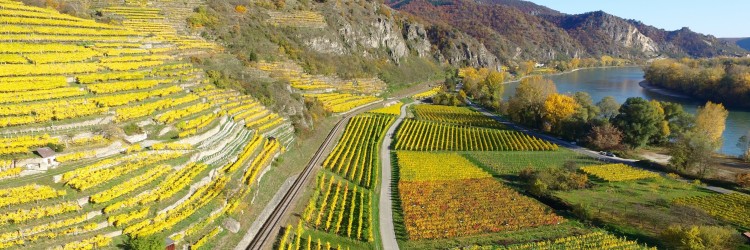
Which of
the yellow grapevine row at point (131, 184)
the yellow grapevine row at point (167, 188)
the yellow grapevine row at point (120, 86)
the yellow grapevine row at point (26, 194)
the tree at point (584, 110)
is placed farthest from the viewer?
the tree at point (584, 110)

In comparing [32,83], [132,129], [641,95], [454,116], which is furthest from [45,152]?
[641,95]

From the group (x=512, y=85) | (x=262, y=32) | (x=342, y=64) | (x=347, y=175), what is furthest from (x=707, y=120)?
(x=512, y=85)

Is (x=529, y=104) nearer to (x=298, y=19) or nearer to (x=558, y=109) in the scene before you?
(x=558, y=109)

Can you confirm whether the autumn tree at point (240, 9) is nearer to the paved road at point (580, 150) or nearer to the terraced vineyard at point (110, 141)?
the terraced vineyard at point (110, 141)

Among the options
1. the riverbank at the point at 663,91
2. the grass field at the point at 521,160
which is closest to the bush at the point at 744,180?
the grass field at the point at 521,160

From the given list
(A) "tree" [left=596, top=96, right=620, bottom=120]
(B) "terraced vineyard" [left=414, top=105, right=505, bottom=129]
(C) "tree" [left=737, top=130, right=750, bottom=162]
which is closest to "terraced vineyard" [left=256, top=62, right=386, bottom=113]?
(B) "terraced vineyard" [left=414, top=105, right=505, bottom=129]

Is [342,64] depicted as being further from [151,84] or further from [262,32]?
[151,84]
